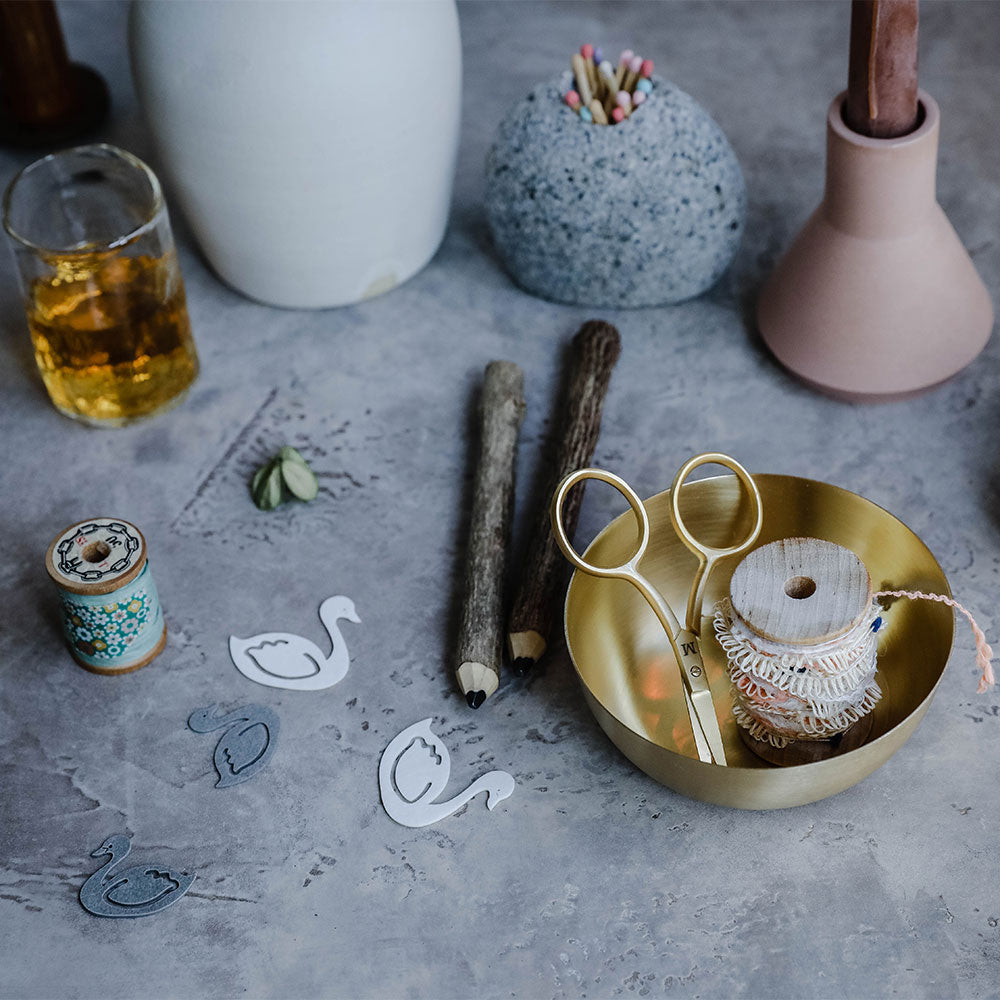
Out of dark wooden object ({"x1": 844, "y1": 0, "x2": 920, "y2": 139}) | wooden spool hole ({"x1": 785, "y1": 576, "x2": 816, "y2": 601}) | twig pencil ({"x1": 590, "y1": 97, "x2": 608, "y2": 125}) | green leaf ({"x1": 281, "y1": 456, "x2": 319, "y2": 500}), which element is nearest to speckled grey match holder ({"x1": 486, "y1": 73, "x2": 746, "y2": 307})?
twig pencil ({"x1": 590, "y1": 97, "x2": 608, "y2": 125})

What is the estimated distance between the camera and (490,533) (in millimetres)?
714

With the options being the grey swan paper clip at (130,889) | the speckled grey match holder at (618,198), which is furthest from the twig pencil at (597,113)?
the grey swan paper clip at (130,889)

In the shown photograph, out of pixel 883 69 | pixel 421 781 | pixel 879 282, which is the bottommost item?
pixel 421 781

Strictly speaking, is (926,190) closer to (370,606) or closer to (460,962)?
(370,606)

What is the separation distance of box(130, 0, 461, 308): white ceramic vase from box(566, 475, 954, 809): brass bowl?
0.32 m

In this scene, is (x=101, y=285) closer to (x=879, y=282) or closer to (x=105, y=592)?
(x=105, y=592)

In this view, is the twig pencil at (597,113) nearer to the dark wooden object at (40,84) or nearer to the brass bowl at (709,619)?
the brass bowl at (709,619)

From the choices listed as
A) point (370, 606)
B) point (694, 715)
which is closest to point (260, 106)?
point (370, 606)

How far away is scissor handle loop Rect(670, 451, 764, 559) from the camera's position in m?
0.61

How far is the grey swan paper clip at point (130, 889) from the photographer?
0.58 meters

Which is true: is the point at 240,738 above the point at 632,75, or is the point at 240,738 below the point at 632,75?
below

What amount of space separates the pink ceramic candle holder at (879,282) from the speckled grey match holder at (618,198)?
0.07 m

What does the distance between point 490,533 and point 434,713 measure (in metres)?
0.11

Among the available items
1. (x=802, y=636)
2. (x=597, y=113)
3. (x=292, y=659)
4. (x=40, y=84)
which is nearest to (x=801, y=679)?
(x=802, y=636)
